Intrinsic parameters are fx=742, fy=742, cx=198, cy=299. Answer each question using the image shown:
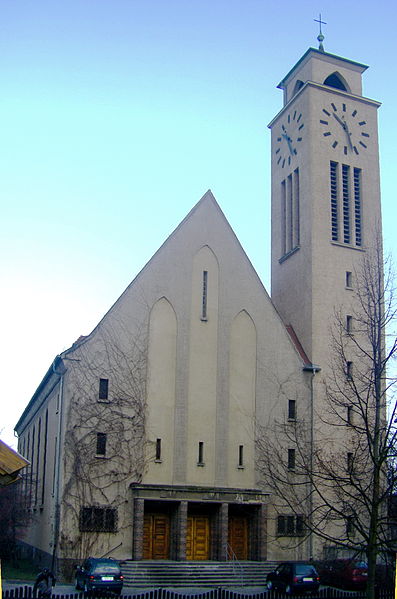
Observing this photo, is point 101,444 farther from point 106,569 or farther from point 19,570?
point 19,570

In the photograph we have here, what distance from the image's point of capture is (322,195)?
40.2 metres

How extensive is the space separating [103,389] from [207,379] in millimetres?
5180

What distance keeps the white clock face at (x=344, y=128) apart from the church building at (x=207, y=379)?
0.08m

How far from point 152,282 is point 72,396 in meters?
6.77

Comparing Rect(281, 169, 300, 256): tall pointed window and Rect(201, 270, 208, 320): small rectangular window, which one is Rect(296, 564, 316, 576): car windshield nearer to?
Rect(201, 270, 208, 320): small rectangular window

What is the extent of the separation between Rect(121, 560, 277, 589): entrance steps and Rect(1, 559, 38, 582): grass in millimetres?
4866

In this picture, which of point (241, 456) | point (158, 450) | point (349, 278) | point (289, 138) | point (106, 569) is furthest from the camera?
point (289, 138)

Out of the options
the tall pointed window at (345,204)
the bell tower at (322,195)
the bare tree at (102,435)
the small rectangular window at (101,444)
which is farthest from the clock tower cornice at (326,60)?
the small rectangular window at (101,444)

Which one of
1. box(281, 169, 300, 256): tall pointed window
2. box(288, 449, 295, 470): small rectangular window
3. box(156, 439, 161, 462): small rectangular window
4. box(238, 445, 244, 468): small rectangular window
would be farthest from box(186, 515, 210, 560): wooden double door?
box(281, 169, 300, 256): tall pointed window

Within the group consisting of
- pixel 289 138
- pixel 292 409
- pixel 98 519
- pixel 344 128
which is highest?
pixel 289 138

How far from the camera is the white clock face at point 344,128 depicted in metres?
41.1

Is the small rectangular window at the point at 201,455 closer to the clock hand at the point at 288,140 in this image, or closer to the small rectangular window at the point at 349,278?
the small rectangular window at the point at 349,278

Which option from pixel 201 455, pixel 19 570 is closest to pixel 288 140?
pixel 201 455

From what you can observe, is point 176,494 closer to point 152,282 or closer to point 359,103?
point 152,282
